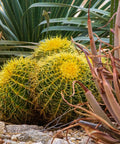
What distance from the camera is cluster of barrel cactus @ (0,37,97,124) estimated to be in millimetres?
827

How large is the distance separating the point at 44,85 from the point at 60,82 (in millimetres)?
62

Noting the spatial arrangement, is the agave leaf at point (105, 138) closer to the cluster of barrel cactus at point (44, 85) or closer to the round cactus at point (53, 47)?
the cluster of barrel cactus at point (44, 85)

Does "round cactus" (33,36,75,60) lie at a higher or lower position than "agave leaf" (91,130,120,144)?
higher

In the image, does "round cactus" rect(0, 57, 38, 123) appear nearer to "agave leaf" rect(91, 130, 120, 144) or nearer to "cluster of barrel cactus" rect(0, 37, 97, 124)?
"cluster of barrel cactus" rect(0, 37, 97, 124)

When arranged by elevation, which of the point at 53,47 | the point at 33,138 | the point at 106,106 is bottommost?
the point at 33,138

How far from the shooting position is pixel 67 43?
3.34 ft

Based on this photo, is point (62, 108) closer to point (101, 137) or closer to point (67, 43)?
point (67, 43)

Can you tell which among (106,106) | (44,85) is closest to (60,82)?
(44,85)

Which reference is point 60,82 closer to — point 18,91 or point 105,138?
point 18,91

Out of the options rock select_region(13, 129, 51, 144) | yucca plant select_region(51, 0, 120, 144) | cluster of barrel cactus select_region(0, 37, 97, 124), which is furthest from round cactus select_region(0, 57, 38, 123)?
yucca plant select_region(51, 0, 120, 144)

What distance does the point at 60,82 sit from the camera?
0.81 metres

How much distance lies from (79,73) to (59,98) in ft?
0.36

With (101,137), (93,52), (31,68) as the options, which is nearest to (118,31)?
(93,52)

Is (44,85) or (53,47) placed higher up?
(53,47)
